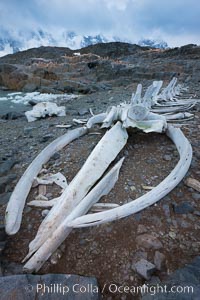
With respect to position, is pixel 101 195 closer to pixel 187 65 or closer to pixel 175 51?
pixel 187 65

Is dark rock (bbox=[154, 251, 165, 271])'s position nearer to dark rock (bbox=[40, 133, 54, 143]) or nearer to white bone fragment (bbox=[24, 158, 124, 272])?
white bone fragment (bbox=[24, 158, 124, 272])

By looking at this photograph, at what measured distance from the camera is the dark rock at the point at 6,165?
8.52 feet

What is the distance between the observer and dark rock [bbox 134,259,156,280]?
1.37m

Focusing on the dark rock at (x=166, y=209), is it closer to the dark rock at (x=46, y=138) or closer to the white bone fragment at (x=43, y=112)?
the dark rock at (x=46, y=138)

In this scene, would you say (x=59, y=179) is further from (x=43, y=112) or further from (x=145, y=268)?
(x=43, y=112)

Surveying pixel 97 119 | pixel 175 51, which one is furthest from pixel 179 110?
pixel 175 51

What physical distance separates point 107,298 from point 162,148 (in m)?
1.86

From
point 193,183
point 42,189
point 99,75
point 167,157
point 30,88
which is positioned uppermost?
point 99,75

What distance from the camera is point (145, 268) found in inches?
54.9

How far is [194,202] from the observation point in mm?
1935

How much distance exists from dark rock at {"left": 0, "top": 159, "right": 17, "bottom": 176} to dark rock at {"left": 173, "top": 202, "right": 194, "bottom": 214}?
193 centimetres

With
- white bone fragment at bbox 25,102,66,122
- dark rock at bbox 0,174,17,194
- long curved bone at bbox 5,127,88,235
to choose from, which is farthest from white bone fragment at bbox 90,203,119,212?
white bone fragment at bbox 25,102,66,122

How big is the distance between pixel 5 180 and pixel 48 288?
145 cm

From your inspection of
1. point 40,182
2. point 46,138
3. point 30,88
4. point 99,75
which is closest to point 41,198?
point 40,182
